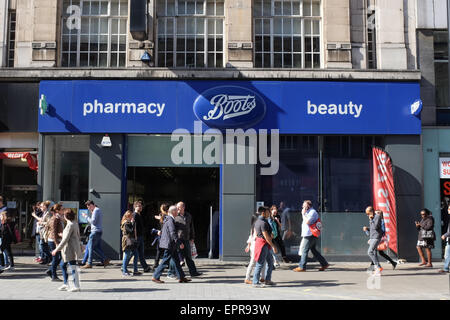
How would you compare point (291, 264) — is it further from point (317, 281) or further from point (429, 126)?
point (429, 126)

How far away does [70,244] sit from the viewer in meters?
10.2

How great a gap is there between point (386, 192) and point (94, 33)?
34.3ft

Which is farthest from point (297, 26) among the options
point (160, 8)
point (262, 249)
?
point (262, 249)

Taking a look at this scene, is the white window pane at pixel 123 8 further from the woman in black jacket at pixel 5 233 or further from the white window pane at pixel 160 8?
the woman in black jacket at pixel 5 233

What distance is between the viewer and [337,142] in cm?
1594

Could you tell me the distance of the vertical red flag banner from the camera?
49.3ft

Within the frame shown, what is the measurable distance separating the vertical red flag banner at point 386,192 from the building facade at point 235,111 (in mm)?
363

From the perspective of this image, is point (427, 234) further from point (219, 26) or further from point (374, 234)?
point (219, 26)

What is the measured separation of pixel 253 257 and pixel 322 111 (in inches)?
251

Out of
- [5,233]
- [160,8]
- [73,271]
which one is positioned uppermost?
[160,8]

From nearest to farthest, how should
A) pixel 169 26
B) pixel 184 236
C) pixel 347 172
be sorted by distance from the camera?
pixel 184 236 < pixel 347 172 < pixel 169 26

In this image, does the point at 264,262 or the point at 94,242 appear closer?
the point at 264,262

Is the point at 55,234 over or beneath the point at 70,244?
over

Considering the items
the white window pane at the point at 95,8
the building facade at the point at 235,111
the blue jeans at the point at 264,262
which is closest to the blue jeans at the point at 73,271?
the blue jeans at the point at 264,262
